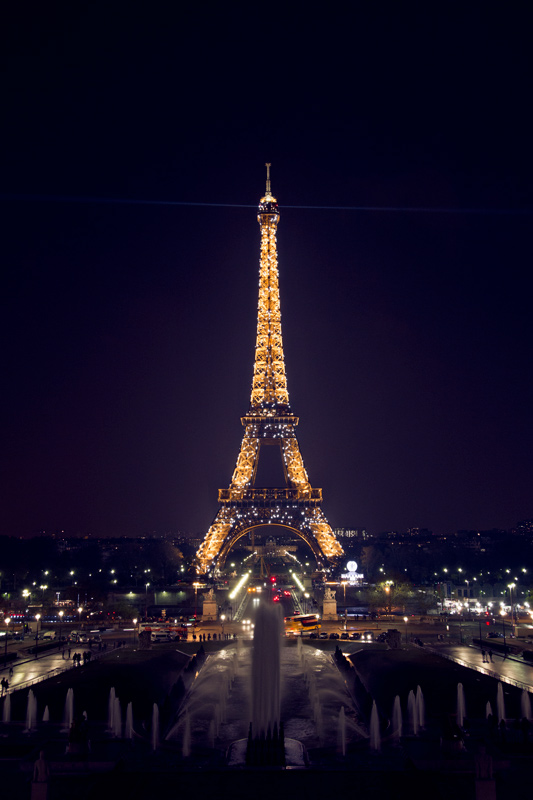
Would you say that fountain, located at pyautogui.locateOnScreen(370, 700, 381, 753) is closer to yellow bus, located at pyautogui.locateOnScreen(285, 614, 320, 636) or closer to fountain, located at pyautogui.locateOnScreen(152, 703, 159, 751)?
fountain, located at pyautogui.locateOnScreen(152, 703, 159, 751)

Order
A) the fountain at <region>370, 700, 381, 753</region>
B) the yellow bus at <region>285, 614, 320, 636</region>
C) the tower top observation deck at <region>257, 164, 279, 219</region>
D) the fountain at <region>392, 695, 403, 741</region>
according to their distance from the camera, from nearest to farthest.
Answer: the fountain at <region>370, 700, 381, 753</region> < the fountain at <region>392, 695, 403, 741</region> < the yellow bus at <region>285, 614, 320, 636</region> < the tower top observation deck at <region>257, 164, 279, 219</region>

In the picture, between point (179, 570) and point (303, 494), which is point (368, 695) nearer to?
point (303, 494)

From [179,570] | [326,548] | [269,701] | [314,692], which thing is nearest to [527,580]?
[326,548]

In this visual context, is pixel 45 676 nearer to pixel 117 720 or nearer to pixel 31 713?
pixel 31 713

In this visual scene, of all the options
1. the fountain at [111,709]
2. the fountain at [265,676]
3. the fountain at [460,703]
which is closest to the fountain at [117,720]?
the fountain at [111,709]

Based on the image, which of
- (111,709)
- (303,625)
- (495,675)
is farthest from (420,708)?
(303,625)

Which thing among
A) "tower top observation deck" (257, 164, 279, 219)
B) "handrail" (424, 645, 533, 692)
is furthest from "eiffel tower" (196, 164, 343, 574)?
"handrail" (424, 645, 533, 692)
